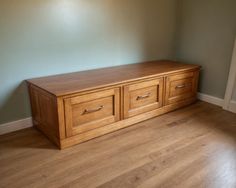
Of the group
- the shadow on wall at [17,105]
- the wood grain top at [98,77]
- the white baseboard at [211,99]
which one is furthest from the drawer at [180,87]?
the shadow on wall at [17,105]

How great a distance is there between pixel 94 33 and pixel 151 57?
3.49 feet

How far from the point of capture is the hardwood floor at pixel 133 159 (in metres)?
1.58

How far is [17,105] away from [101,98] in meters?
0.92

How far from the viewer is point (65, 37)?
240 cm

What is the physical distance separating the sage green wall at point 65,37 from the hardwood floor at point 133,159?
1.82 ft

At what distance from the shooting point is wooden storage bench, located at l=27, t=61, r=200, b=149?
1938 millimetres

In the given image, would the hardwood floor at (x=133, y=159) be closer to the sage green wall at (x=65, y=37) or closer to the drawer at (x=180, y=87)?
the drawer at (x=180, y=87)

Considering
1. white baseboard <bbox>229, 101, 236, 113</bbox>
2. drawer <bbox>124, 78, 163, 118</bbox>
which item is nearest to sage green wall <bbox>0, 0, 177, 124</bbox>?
drawer <bbox>124, 78, 163, 118</bbox>

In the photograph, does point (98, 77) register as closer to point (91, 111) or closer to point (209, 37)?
point (91, 111)

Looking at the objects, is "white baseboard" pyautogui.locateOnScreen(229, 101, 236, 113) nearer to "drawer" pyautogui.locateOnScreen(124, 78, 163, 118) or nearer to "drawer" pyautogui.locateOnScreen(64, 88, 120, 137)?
"drawer" pyautogui.locateOnScreen(124, 78, 163, 118)

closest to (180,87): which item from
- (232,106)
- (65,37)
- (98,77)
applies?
(232,106)

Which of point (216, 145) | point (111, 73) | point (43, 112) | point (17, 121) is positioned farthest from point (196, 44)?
point (17, 121)

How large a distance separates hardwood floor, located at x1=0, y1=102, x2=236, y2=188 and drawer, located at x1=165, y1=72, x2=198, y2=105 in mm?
454

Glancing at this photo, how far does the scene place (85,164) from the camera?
69.6 inches
